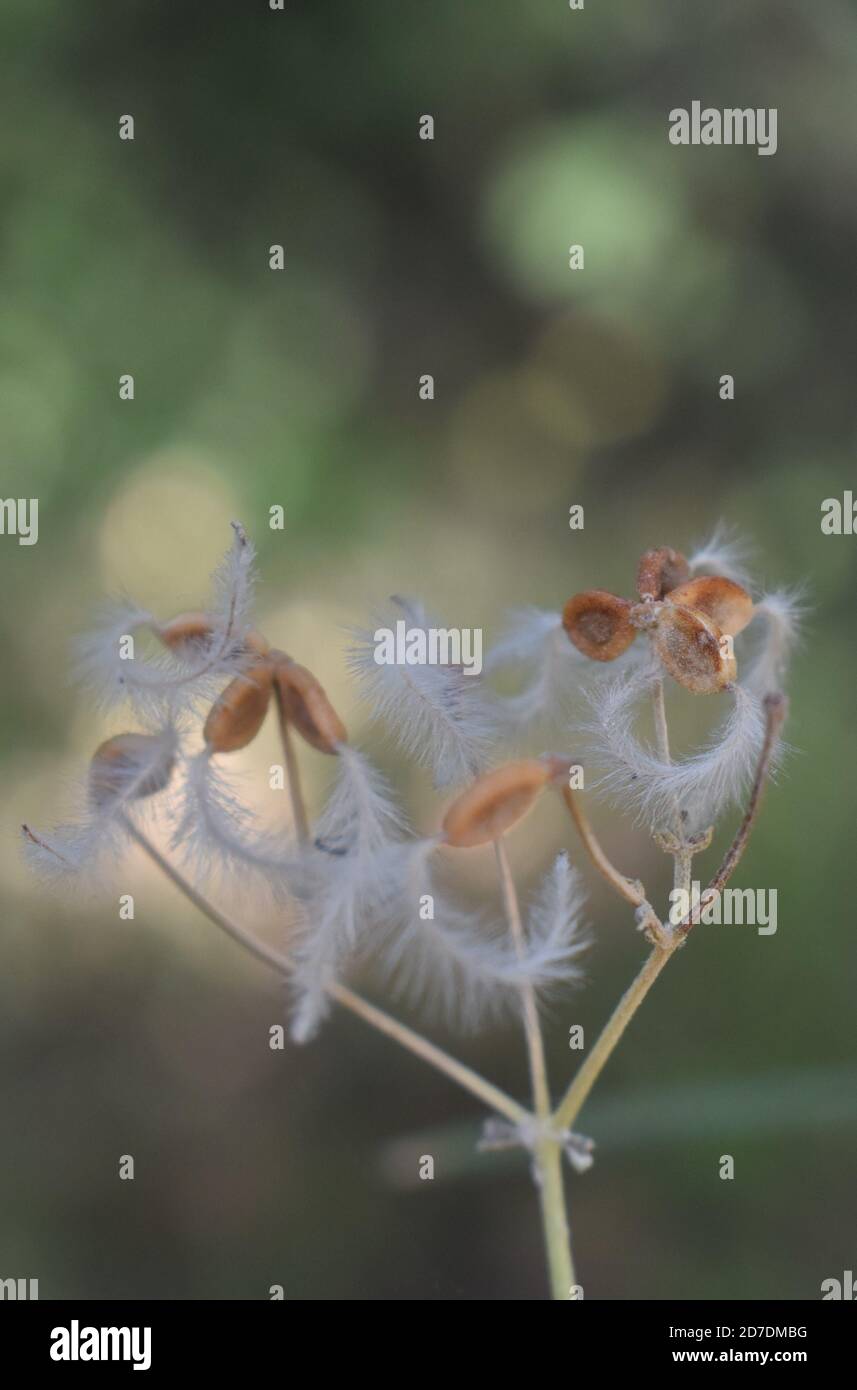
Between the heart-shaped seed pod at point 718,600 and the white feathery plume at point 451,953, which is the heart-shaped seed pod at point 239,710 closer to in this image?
the white feathery plume at point 451,953

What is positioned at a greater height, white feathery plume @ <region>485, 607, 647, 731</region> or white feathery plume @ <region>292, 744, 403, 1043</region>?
white feathery plume @ <region>485, 607, 647, 731</region>

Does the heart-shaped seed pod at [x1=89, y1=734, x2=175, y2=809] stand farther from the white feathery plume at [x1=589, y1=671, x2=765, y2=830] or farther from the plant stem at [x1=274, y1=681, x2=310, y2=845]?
the white feathery plume at [x1=589, y1=671, x2=765, y2=830]

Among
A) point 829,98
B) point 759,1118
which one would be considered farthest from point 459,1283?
point 829,98

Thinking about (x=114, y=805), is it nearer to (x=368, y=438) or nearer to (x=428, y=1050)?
(x=428, y=1050)

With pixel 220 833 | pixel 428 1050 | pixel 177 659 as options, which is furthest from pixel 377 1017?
pixel 177 659

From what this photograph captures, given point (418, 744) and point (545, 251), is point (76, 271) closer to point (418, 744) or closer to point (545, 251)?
point (545, 251)

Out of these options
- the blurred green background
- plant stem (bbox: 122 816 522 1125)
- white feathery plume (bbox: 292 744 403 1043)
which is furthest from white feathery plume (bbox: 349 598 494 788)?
the blurred green background
